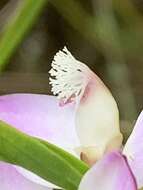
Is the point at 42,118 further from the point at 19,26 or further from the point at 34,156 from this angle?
the point at 19,26

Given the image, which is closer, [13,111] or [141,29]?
[13,111]

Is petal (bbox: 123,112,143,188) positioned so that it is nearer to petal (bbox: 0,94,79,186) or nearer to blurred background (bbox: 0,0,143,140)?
petal (bbox: 0,94,79,186)

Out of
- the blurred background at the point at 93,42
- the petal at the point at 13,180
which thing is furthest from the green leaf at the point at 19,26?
the petal at the point at 13,180

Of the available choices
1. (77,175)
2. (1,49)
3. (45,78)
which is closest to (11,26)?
(1,49)

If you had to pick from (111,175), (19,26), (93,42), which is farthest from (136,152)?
(93,42)

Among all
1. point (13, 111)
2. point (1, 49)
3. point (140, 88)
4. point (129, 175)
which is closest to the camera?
point (129, 175)

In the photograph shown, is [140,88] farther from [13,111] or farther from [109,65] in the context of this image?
[13,111]

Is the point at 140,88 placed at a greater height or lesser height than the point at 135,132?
lesser
